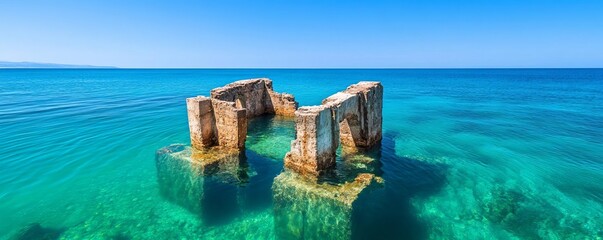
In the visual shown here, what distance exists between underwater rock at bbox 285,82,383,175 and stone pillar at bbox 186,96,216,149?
5030 mm

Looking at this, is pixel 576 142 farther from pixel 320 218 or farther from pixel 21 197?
pixel 21 197

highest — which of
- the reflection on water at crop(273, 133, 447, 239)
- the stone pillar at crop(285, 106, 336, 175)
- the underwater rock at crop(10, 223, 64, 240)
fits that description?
the stone pillar at crop(285, 106, 336, 175)

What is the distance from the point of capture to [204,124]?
15.1 m

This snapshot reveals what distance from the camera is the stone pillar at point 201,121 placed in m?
14.6

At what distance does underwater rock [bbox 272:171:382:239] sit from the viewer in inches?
369

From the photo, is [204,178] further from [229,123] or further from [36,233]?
[36,233]

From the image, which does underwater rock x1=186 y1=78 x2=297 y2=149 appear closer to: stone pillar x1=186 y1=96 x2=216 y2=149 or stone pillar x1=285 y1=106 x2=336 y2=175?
stone pillar x1=186 y1=96 x2=216 y2=149

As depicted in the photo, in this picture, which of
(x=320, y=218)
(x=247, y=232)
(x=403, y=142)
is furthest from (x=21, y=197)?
(x=403, y=142)

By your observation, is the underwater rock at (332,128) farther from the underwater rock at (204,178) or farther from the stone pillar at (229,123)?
the stone pillar at (229,123)

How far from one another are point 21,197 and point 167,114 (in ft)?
50.9

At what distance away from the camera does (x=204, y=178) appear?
1259 centimetres

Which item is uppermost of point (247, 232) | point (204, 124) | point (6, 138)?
point (204, 124)

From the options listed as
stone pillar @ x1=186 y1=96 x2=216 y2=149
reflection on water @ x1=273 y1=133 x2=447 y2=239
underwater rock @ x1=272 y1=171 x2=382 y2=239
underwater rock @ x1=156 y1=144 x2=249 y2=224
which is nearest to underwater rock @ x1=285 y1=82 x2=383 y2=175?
reflection on water @ x1=273 y1=133 x2=447 y2=239

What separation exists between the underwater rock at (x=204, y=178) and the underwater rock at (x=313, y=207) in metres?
1.72
